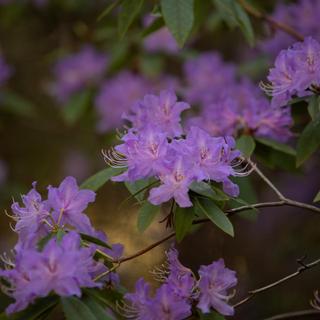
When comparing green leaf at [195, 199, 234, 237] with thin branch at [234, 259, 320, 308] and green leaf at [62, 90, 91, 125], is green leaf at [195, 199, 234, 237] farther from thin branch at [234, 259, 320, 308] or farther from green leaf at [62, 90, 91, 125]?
green leaf at [62, 90, 91, 125]

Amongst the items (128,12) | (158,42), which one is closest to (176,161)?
(128,12)

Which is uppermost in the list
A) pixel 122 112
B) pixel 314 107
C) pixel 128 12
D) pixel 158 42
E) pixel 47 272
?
pixel 128 12

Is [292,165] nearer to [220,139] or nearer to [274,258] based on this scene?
[220,139]

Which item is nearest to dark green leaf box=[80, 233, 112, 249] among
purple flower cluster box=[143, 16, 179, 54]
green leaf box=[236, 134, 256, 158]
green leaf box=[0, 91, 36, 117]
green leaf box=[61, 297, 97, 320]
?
green leaf box=[61, 297, 97, 320]

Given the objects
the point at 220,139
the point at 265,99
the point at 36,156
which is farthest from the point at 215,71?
the point at 36,156

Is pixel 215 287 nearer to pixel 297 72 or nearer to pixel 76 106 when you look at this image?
pixel 297 72

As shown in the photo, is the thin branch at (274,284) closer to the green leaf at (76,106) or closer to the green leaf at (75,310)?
the green leaf at (75,310)

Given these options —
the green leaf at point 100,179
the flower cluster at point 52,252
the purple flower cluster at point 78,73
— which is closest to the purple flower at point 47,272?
the flower cluster at point 52,252
